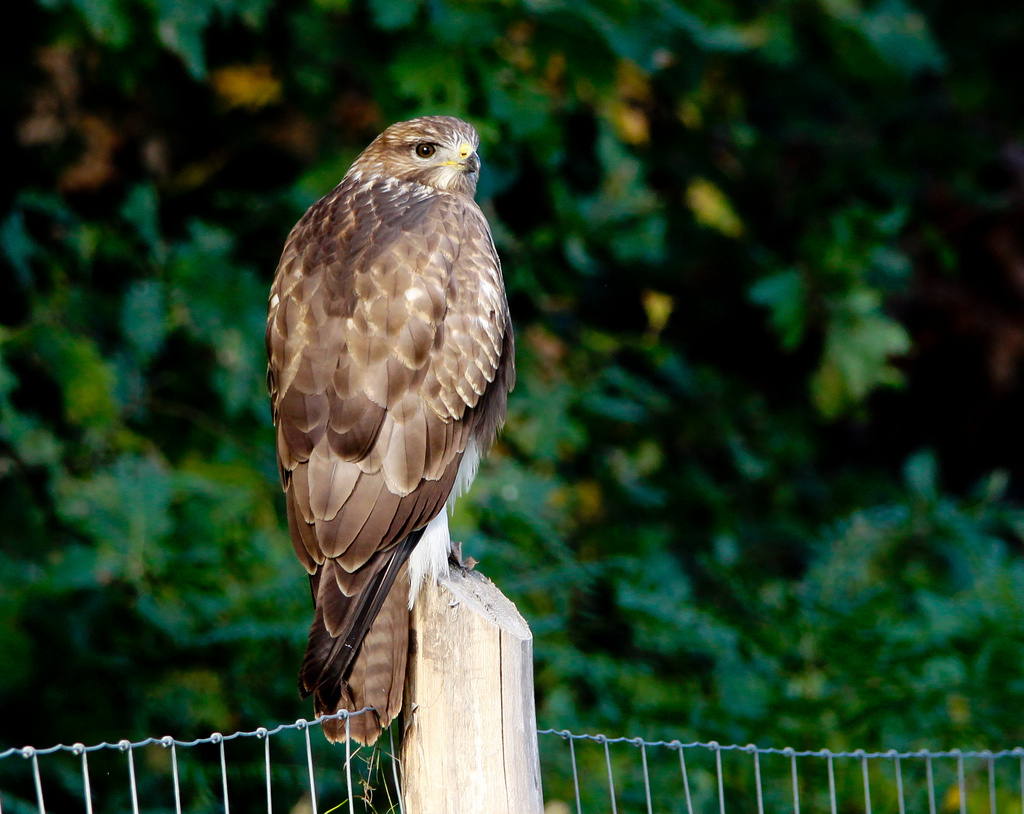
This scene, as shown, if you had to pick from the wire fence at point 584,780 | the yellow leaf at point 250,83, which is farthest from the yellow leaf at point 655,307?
the wire fence at point 584,780

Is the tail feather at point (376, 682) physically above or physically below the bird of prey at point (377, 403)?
below

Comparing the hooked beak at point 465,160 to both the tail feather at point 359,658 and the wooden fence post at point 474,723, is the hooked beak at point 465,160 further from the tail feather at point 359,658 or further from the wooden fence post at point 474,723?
the wooden fence post at point 474,723

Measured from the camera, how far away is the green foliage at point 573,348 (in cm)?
427

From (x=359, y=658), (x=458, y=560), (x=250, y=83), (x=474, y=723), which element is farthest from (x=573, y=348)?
(x=474, y=723)

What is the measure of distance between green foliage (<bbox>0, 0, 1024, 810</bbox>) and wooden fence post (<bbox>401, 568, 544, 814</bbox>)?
1.98m

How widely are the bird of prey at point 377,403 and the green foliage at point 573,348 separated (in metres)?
1.27

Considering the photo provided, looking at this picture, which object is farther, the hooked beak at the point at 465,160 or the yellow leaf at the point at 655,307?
the yellow leaf at the point at 655,307

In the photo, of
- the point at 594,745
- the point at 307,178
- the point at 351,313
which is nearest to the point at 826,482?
the point at 594,745

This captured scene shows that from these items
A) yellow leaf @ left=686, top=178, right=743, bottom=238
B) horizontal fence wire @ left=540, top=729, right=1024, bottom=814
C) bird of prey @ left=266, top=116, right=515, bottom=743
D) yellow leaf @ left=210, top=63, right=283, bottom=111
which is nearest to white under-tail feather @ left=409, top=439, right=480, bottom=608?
bird of prey @ left=266, top=116, right=515, bottom=743

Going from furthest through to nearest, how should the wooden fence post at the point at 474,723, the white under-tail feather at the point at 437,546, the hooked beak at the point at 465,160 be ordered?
the hooked beak at the point at 465,160 → the white under-tail feather at the point at 437,546 → the wooden fence post at the point at 474,723

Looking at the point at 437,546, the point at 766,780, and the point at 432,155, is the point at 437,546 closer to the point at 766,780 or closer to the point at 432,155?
the point at 432,155

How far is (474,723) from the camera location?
2.14m

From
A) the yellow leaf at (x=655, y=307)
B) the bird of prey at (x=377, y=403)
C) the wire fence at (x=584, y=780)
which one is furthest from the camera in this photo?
the yellow leaf at (x=655, y=307)

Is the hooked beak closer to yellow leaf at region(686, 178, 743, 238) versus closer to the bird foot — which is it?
the bird foot
